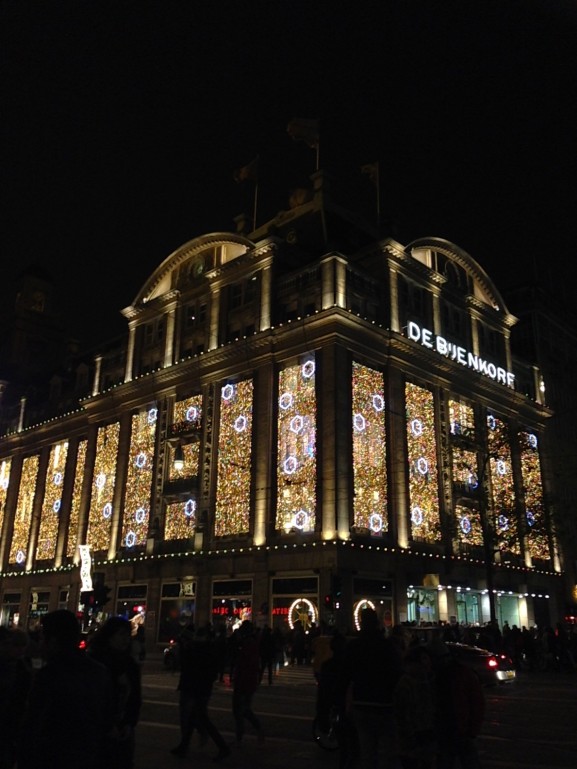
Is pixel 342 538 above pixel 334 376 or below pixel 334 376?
below

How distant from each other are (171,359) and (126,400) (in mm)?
5249

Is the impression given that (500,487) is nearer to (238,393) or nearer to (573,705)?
(238,393)

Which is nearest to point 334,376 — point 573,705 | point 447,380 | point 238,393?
point 238,393

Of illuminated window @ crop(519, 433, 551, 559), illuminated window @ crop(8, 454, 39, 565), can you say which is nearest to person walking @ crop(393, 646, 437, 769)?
illuminated window @ crop(519, 433, 551, 559)

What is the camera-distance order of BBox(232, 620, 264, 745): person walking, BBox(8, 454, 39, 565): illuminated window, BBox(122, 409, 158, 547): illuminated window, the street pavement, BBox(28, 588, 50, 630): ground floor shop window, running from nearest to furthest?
the street pavement → BBox(232, 620, 264, 745): person walking → BBox(122, 409, 158, 547): illuminated window → BBox(28, 588, 50, 630): ground floor shop window → BBox(8, 454, 39, 565): illuminated window

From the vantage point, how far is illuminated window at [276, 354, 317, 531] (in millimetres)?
37219

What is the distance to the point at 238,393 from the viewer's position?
42.8m

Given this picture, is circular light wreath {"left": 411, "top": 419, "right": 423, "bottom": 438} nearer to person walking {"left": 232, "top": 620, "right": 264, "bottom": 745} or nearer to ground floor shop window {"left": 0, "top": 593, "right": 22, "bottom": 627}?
person walking {"left": 232, "top": 620, "right": 264, "bottom": 745}

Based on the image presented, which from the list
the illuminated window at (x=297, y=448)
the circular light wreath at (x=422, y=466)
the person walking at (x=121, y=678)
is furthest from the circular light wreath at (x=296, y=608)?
the person walking at (x=121, y=678)

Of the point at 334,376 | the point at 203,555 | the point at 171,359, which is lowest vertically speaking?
the point at 203,555

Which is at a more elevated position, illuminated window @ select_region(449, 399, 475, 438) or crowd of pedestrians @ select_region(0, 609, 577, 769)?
illuminated window @ select_region(449, 399, 475, 438)

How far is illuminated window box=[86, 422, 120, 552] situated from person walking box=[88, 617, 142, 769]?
145ft

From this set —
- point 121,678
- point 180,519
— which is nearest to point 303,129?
point 180,519

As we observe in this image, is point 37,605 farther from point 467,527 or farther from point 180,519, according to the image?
point 467,527
